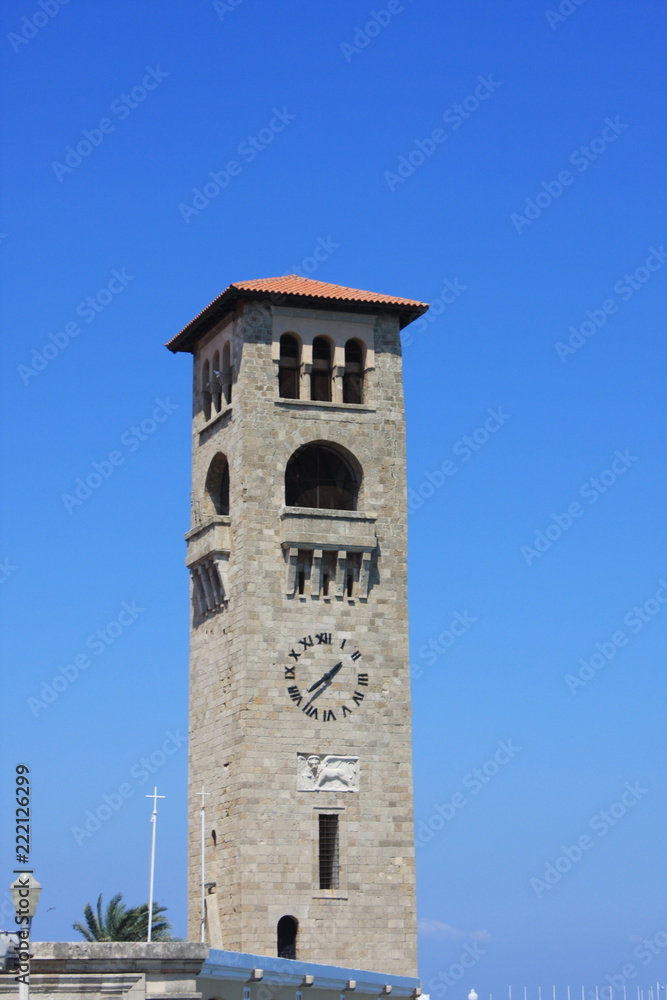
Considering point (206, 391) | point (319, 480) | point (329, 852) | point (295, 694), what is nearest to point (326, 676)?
point (295, 694)

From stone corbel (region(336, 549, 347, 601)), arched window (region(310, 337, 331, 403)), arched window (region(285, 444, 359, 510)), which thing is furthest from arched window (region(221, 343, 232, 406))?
stone corbel (region(336, 549, 347, 601))

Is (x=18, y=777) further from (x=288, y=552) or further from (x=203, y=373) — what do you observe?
(x=203, y=373)

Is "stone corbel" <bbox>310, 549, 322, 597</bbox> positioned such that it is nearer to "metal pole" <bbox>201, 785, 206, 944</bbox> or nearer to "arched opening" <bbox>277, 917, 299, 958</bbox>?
"metal pole" <bbox>201, 785, 206, 944</bbox>

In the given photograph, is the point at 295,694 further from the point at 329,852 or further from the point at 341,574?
the point at 329,852

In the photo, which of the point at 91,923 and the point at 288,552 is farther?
the point at 91,923

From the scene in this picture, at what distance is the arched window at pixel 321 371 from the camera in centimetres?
5912

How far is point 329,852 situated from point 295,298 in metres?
18.0

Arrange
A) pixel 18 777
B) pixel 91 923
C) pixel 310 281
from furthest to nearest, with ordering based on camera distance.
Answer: pixel 91 923
pixel 310 281
pixel 18 777

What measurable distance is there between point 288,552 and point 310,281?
1043 centimetres

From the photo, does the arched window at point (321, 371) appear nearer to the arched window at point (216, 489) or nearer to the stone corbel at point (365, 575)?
the arched window at point (216, 489)

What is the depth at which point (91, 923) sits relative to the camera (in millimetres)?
65812

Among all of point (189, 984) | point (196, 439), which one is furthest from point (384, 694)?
point (189, 984)

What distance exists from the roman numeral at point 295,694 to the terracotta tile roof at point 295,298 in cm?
1271

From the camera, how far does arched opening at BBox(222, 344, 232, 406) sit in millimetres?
59156
